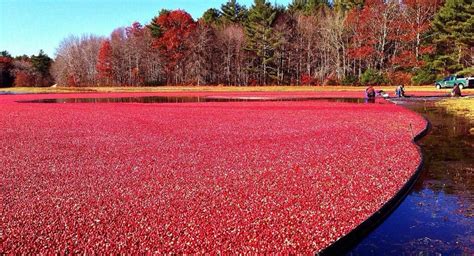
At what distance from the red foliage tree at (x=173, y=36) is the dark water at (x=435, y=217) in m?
73.8

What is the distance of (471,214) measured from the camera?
8203 millimetres

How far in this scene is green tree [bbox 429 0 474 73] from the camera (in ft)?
182

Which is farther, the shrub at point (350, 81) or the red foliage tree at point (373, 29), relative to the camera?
the red foliage tree at point (373, 29)

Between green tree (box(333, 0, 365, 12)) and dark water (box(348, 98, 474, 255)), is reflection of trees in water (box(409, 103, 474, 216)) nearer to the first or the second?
dark water (box(348, 98, 474, 255))

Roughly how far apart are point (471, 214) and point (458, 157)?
557 centimetres

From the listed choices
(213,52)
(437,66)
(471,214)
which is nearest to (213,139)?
(471,214)

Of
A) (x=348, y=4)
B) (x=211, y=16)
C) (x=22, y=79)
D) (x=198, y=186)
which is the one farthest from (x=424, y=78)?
(x=22, y=79)

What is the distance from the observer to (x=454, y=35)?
56.7 metres

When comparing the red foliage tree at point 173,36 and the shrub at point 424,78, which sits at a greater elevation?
the red foliage tree at point 173,36

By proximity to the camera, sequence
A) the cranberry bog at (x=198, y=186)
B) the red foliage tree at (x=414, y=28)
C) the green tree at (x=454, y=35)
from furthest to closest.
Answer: the red foliage tree at (x=414, y=28), the green tree at (x=454, y=35), the cranberry bog at (x=198, y=186)

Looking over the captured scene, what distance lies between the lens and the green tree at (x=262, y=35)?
7788 centimetres

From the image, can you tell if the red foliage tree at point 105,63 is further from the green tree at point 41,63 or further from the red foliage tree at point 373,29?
the red foliage tree at point 373,29

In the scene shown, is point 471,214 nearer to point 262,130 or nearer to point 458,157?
point 458,157

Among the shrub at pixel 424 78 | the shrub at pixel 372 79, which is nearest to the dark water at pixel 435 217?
the shrub at pixel 424 78
